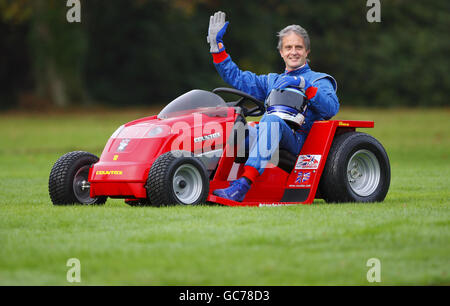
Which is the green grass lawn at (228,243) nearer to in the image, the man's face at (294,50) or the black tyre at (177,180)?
the black tyre at (177,180)

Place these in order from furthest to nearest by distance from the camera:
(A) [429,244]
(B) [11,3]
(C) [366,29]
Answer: (C) [366,29], (B) [11,3], (A) [429,244]

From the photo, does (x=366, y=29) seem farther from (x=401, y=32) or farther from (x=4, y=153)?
(x=4, y=153)

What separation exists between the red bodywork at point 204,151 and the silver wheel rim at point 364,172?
0.36m

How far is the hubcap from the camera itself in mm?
8727

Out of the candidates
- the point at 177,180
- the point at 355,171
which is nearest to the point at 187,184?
the point at 177,180

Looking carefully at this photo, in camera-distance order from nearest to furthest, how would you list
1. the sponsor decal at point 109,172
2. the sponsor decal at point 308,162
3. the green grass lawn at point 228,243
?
the green grass lawn at point 228,243, the sponsor decal at point 109,172, the sponsor decal at point 308,162

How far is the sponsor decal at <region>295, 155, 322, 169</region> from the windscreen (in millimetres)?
973

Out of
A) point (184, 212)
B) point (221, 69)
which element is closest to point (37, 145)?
point (221, 69)

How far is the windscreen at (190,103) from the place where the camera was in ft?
28.8

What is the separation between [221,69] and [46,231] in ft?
10.3

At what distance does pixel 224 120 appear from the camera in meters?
8.73

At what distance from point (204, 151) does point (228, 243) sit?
2.54m

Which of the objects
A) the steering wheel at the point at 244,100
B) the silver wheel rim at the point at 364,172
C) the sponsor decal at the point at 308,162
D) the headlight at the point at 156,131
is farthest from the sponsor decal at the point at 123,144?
the silver wheel rim at the point at 364,172

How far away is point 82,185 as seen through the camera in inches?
345
